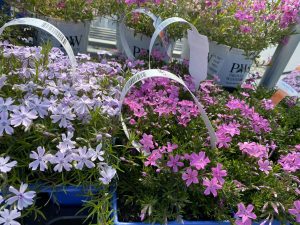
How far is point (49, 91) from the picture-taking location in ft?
2.89

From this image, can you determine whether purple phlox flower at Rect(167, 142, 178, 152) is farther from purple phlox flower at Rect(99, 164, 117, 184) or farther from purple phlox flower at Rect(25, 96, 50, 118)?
purple phlox flower at Rect(25, 96, 50, 118)

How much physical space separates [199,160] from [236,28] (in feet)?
2.37

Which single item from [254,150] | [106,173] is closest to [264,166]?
[254,150]

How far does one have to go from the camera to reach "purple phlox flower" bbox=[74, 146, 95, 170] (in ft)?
2.40

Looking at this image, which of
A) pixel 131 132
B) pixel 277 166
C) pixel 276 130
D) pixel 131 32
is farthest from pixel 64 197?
pixel 131 32

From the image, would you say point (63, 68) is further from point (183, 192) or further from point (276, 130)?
point (276, 130)

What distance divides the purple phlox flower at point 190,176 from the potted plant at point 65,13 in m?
0.79

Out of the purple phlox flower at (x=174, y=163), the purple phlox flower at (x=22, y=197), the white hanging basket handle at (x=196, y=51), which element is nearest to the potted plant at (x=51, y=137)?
the purple phlox flower at (x=22, y=197)

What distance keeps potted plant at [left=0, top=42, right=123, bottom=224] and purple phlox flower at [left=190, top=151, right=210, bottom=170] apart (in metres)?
0.18

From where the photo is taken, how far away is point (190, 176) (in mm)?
796

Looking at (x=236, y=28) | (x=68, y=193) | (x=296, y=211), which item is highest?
(x=236, y=28)

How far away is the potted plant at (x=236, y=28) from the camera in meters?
1.33

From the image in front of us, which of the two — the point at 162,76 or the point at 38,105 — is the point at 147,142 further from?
the point at 38,105

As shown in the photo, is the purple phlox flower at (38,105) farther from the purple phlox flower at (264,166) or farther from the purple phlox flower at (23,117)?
the purple phlox flower at (264,166)
